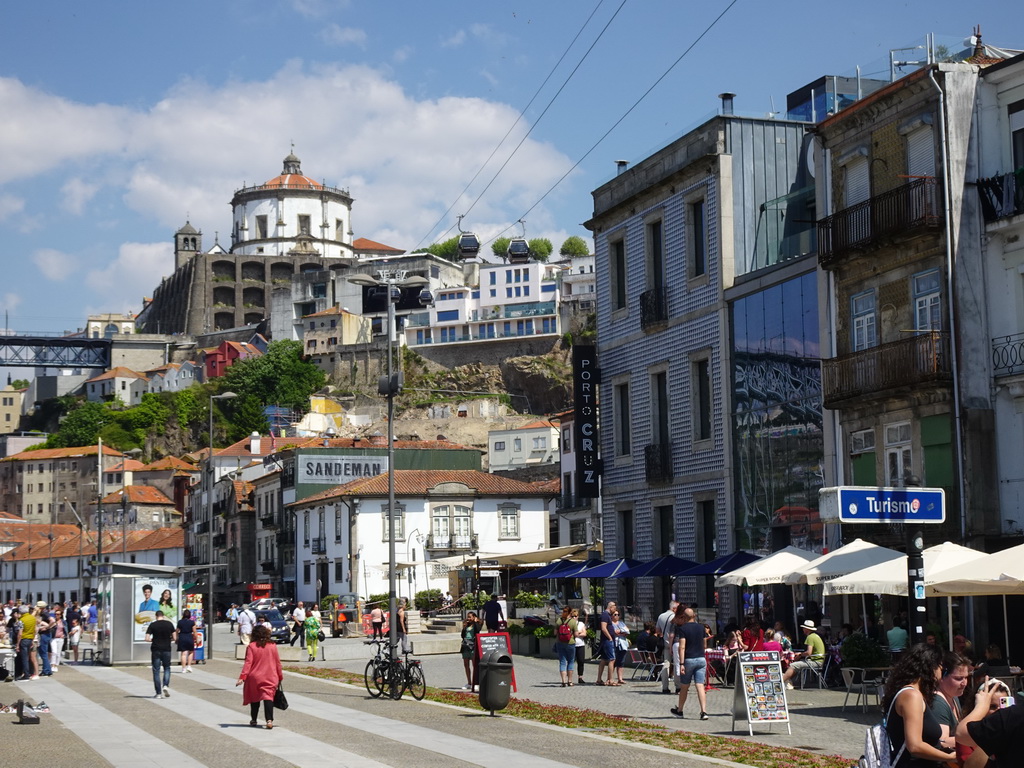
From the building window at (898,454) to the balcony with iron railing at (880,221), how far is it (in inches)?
143

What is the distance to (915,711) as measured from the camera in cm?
884

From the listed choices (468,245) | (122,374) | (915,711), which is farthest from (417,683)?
(122,374)

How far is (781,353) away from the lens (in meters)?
31.8

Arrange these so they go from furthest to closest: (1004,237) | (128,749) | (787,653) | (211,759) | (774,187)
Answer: (774,187) < (1004,237) < (787,653) < (128,749) < (211,759)

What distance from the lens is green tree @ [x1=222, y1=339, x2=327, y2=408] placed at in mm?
141375

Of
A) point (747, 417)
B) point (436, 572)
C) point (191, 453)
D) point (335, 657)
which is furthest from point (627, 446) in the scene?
point (191, 453)

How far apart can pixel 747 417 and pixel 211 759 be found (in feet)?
65.9

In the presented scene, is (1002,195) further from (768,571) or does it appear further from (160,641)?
(160,641)

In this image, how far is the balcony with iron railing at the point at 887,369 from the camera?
2591cm

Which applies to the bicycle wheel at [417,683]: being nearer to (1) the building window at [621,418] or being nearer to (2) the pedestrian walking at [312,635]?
(2) the pedestrian walking at [312,635]

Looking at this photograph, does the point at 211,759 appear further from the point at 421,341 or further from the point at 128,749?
the point at 421,341

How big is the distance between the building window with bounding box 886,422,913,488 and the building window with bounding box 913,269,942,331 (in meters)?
1.96

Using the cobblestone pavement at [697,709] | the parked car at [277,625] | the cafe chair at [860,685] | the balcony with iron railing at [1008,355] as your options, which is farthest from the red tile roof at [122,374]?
the cafe chair at [860,685]

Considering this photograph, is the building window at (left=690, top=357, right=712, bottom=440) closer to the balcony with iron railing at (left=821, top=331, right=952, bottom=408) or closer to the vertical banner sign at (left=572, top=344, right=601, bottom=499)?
the vertical banner sign at (left=572, top=344, right=601, bottom=499)
